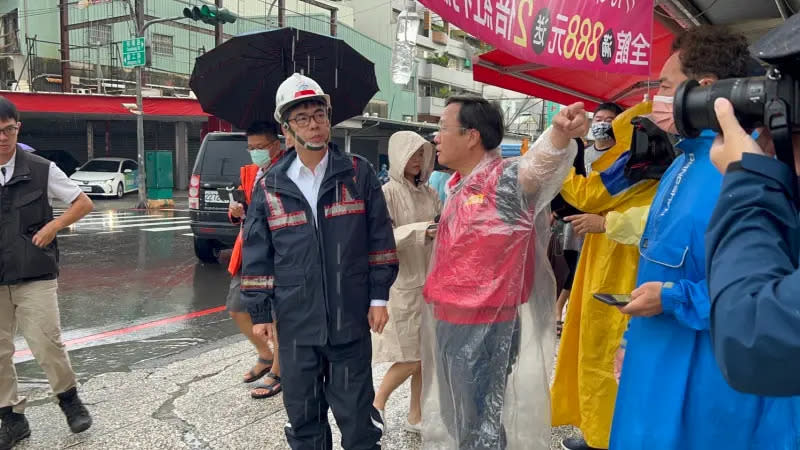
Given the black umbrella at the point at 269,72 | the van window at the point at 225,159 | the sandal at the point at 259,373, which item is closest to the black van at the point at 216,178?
the van window at the point at 225,159

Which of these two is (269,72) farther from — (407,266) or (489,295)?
(489,295)

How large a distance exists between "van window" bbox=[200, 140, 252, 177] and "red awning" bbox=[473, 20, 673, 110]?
387 centimetres

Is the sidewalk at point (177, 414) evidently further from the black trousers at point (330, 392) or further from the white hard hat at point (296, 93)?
the white hard hat at point (296, 93)

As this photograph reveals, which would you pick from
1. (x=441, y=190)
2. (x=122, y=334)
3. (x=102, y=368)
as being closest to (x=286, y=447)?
(x=102, y=368)

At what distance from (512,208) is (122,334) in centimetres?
454

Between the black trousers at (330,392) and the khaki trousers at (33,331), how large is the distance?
151cm

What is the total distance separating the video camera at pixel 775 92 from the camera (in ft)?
3.21

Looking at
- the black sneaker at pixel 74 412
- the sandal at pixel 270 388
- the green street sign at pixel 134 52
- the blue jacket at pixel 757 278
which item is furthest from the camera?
the green street sign at pixel 134 52

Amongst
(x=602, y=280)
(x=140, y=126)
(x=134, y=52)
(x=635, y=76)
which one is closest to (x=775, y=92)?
(x=602, y=280)

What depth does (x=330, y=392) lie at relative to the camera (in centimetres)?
262

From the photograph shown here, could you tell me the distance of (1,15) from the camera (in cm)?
2298

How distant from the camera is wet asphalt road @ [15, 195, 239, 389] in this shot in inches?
194

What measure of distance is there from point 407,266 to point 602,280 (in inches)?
38.3

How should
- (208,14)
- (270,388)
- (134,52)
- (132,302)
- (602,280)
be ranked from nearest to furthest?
(602,280), (270,388), (132,302), (208,14), (134,52)
